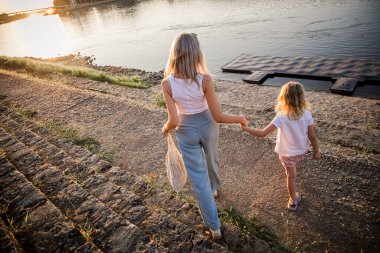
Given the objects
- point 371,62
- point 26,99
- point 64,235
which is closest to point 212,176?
point 64,235

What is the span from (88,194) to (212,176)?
1.52 m

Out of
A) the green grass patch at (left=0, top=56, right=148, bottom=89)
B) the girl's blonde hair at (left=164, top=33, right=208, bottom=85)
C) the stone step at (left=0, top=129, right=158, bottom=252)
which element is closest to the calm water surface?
the green grass patch at (left=0, top=56, right=148, bottom=89)

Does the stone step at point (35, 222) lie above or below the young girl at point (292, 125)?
below

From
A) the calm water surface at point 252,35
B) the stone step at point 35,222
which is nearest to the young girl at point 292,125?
the stone step at point 35,222

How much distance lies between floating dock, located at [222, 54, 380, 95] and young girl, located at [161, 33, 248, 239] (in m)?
8.05

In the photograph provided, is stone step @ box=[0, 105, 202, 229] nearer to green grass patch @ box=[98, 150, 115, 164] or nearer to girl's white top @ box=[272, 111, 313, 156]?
green grass patch @ box=[98, 150, 115, 164]

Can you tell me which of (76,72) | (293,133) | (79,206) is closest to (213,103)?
(293,133)

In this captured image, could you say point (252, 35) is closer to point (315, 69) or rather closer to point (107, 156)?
point (315, 69)

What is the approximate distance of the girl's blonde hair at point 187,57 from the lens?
7.10 ft

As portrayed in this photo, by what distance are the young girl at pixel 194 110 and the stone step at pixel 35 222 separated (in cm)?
112

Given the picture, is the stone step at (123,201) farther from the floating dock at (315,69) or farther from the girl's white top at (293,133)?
the floating dock at (315,69)

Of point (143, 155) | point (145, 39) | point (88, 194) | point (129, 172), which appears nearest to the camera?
point (88, 194)

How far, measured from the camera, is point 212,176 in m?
3.05

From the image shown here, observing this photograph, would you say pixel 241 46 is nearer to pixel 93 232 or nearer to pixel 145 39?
pixel 145 39
